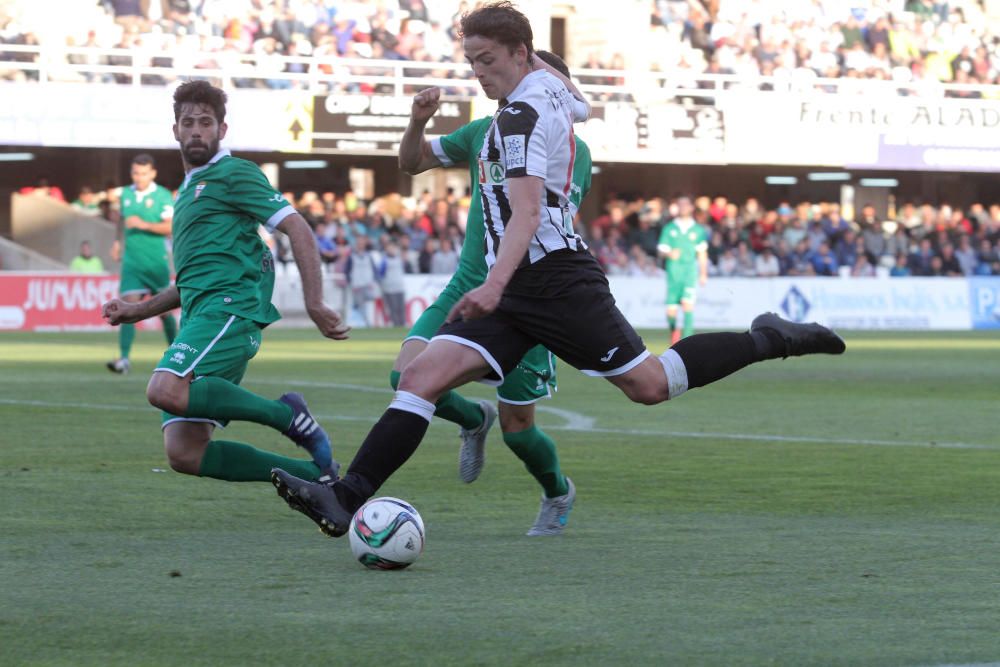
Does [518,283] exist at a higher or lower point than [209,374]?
higher

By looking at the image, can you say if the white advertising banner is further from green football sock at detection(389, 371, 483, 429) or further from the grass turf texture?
green football sock at detection(389, 371, 483, 429)

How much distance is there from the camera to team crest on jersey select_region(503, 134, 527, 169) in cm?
589

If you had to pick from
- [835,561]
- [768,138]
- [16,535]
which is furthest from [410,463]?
[768,138]

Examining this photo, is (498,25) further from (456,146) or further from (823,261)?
(823,261)

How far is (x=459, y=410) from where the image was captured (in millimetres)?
7953

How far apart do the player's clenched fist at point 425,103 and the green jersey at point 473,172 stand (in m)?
0.69

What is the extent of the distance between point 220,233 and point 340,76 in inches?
1037

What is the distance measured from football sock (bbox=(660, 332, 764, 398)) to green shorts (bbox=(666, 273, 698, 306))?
60.3 feet

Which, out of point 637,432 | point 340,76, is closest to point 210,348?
point 637,432

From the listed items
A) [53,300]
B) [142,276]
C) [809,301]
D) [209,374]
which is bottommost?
[809,301]

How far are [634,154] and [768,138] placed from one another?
3.16m

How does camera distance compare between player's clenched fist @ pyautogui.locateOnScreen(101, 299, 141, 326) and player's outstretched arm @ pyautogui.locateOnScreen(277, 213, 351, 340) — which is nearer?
player's outstretched arm @ pyautogui.locateOnScreen(277, 213, 351, 340)

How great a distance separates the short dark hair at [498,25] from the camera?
6.01 metres

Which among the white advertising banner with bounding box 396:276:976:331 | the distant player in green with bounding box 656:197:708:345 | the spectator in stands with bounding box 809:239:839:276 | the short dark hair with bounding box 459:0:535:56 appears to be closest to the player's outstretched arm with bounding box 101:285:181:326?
the short dark hair with bounding box 459:0:535:56
